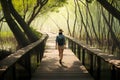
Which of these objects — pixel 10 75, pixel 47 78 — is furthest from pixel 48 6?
pixel 10 75

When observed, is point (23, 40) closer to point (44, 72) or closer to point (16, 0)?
point (44, 72)

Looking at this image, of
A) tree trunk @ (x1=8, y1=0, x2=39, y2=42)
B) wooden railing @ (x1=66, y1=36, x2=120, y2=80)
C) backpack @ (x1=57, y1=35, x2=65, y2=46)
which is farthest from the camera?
tree trunk @ (x1=8, y1=0, x2=39, y2=42)

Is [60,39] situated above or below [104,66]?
above

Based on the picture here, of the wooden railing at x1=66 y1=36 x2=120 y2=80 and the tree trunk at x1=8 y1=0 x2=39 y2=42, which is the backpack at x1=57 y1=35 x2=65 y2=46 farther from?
the tree trunk at x1=8 y1=0 x2=39 y2=42

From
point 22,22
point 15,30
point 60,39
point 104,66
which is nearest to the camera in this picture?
point 104,66

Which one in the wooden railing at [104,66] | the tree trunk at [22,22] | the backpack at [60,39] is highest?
the tree trunk at [22,22]

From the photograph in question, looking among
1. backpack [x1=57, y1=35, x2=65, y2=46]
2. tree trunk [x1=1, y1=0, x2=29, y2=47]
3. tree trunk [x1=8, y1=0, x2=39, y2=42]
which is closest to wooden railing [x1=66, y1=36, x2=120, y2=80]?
backpack [x1=57, y1=35, x2=65, y2=46]

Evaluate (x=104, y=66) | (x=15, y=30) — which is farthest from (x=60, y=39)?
(x=104, y=66)

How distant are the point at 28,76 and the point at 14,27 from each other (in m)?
7.12

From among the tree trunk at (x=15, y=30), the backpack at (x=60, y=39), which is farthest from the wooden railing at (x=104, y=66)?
the tree trunk at (x=15, y=30)

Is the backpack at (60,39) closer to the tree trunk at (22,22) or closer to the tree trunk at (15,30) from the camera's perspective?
the tree trunk at (15,30)

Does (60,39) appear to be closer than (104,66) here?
No

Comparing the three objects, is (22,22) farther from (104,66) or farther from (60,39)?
(104,66)

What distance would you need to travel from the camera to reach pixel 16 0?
32.0m
